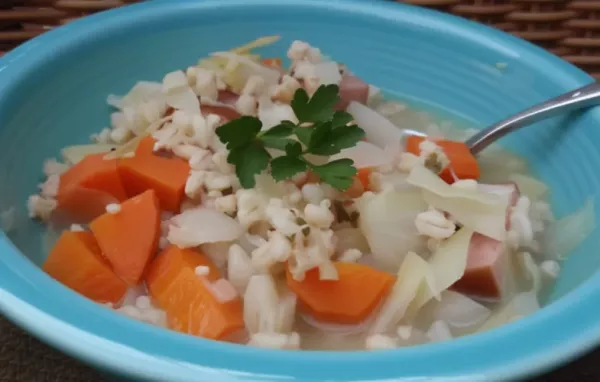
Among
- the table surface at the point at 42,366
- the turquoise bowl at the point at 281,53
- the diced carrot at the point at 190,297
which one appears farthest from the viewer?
the table surface at the point at 42,366

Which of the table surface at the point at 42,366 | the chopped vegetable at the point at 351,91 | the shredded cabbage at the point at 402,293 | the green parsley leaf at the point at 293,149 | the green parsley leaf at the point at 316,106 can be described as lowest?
the table surface at the point at 42,366

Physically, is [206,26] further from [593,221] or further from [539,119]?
[593,221]

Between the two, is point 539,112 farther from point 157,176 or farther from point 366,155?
point 157,176

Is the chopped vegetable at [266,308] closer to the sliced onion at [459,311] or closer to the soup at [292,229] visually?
the soup at [292,229]

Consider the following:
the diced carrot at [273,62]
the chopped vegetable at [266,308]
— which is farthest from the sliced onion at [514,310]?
the diced carrot at [273,62]

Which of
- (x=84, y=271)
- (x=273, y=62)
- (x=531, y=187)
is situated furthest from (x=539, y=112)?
(x=84, y=271)

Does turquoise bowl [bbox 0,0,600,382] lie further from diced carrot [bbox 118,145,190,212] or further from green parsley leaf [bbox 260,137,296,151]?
green parsley leaf [bbox 260,137,296,151]

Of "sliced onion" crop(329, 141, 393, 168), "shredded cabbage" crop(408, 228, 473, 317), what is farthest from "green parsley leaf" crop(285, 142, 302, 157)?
"shredded cabbage" crop(408, 228, 473, 317)
